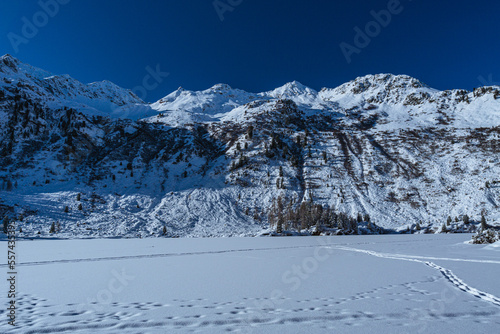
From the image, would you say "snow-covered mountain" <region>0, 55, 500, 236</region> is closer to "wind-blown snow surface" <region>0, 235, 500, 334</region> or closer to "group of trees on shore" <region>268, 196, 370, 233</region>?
"group of trees on shore" <region>268, 196, 370, 233</region>

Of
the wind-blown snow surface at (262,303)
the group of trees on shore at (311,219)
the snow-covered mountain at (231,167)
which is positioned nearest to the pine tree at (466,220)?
the snow-covered mountain at (231,167)

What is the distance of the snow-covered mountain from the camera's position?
5429cm

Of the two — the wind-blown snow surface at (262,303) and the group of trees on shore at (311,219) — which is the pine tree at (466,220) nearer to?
the group of trees on shore at (311,219)

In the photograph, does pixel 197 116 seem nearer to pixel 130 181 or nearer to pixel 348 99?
pixel 130 181

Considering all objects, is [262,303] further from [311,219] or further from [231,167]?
[231,167]

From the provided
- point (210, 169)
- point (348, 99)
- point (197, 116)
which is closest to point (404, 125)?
point (348, 99)

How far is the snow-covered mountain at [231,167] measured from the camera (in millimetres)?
54294

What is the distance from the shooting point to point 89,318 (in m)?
5.00

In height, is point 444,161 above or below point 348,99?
below

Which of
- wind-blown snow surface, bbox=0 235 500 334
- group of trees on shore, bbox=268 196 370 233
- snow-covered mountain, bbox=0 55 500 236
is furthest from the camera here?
snow-covered mountain, bbox=0 55 500 236

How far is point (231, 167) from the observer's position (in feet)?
254

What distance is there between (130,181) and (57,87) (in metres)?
146

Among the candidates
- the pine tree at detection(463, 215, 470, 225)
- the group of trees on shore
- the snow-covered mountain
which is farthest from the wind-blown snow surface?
the pine tree at detection(463, 215, 470, 225)

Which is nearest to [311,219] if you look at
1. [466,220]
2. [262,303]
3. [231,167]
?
[466,220]
